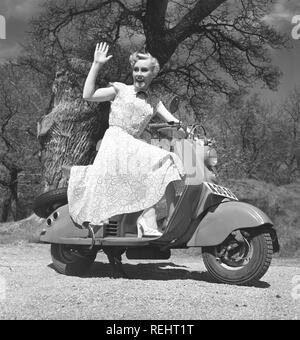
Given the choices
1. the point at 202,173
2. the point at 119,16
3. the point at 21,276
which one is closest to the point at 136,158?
the point at 202,173

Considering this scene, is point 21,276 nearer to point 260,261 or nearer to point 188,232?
point 188,232

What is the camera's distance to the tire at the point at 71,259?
473 centimetres

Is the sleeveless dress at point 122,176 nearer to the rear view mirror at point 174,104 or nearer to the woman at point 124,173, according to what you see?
the woman at point 124,173

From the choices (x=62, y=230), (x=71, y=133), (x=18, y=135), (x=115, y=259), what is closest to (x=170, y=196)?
(x=115, y=259)

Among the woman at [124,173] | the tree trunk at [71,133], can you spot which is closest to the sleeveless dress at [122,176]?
the woman at [124,173]

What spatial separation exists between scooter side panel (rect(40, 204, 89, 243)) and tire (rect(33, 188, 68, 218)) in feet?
0.44

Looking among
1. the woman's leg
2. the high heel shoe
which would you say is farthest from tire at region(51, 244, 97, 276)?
the woman's leg

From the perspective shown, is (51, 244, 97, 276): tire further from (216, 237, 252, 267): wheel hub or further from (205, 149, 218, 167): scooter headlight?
(205, 149, 218, 167): scooter headlight

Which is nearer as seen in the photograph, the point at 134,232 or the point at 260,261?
the point at 260,261

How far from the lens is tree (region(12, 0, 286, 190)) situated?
10.0 meters

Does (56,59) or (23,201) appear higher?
(56,59)

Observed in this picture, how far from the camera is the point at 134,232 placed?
451cm

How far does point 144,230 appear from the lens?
439 centimetres
